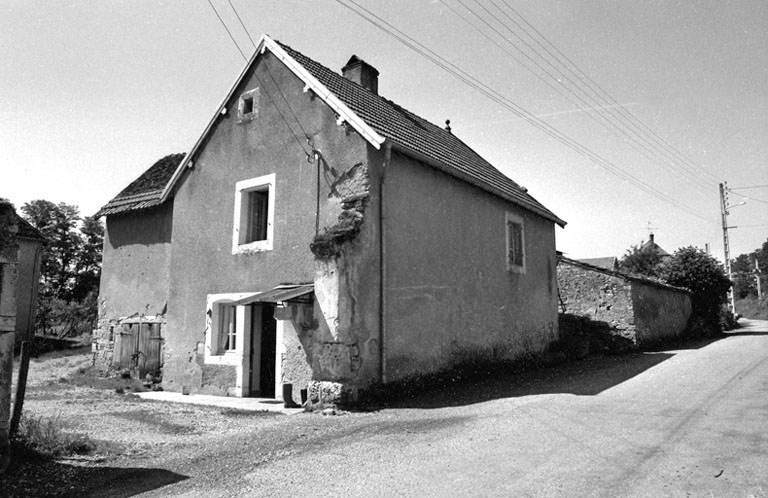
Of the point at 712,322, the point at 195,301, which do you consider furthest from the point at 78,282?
the point at 712,322

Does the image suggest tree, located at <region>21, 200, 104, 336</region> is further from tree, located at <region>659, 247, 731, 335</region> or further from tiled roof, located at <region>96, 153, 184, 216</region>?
tree, located at <region>659, 247, 731, 335</region>

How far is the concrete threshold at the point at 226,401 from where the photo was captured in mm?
9367

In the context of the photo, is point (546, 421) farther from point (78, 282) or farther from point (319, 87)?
point (78, 282)

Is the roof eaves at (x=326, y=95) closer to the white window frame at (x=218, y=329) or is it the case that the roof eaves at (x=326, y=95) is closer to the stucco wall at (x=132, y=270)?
the white window frame at (x=218, y=329)

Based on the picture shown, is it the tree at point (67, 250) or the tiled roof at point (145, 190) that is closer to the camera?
the tiled roof at point (145, 190)

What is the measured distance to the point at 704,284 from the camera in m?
25.8

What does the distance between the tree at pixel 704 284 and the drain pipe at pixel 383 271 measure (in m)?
21.1

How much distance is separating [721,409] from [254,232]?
9149 mm

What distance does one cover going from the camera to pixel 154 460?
6074 mm

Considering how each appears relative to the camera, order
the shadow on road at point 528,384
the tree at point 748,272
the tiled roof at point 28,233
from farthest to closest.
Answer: the tree at point 748,272
the tiled roof at point 28,233
the shadow on road at point 528,384

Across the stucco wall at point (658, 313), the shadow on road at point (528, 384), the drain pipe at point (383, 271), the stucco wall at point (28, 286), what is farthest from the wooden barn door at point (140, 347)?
the stucco wall at point (658, 313)

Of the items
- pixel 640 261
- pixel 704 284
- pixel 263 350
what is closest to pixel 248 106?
pixel 263 350

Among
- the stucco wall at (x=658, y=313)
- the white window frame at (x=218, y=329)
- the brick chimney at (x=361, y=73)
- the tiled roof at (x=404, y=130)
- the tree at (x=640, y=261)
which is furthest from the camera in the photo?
the tree at (x=640, y=261)

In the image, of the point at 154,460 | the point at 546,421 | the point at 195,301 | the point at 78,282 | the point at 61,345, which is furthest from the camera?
the point at 78,282
